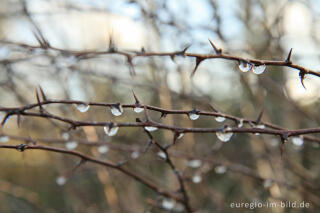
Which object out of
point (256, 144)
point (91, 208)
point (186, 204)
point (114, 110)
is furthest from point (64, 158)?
point (114, 110)

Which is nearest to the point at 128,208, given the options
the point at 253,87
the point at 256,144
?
the point at 256,144

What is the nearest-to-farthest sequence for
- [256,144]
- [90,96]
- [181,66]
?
1. [181,66]
2. [256,144]
3. [90,96]

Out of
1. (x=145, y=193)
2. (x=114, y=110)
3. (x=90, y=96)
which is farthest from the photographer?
(x=145, y=193)

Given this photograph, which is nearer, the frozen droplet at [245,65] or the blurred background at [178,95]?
the frozen droplet at [245,65]

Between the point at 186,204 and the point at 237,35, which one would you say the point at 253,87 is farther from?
the point at 186,204

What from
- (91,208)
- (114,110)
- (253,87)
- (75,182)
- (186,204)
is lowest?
(186,204)

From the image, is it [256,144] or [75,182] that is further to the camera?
[75,182]

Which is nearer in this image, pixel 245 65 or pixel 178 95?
pixel 245 65

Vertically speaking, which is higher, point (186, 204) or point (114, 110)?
point (114, 110)

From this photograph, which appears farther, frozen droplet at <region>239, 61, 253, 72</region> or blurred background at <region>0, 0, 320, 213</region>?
blurred background at <region>0, 0, 320, 213</region>
